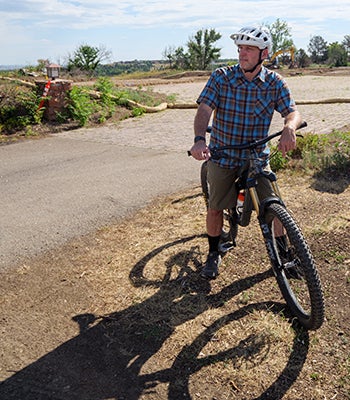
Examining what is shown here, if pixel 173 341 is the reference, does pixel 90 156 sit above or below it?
above

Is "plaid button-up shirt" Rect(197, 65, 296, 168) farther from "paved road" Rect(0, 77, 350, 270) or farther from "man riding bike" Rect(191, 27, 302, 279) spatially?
"paved road" Rect(0, 77, 350, 270)

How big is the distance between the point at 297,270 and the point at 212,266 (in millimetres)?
877

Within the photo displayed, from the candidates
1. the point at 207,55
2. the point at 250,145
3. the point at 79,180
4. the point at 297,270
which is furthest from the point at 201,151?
the point at 207,55

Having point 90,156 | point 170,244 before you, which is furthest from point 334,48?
point 170,244

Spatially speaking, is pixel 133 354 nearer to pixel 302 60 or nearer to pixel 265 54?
pixel 265 54

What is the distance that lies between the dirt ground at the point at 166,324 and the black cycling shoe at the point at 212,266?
0.07m

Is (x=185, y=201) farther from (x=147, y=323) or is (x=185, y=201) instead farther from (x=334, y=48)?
(x=334, y=48)

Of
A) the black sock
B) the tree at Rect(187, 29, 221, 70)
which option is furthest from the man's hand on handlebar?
the tree at Rect(187, 29, 221, 70)

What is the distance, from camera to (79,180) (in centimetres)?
725

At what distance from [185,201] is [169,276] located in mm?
2015

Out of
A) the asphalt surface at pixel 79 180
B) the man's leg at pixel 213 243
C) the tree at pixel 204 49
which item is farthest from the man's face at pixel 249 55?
the tree at pixel 204 49

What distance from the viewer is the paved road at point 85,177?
5.41 meters

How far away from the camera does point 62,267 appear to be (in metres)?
4.46

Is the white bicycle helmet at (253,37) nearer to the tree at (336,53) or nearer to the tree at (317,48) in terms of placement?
the tree at (336,53)
